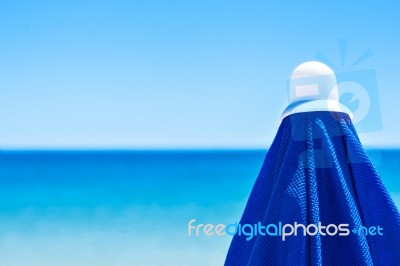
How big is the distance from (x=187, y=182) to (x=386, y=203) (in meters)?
6.91

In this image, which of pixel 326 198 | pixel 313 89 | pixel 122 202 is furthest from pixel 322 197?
pixel 122 202

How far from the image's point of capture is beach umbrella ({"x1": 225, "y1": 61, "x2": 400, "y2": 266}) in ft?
2.64

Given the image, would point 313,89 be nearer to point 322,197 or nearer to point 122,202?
point 322,197

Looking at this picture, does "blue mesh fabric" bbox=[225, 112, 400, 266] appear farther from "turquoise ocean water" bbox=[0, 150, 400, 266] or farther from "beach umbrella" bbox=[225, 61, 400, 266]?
"turquoise ocean water" bbox=[0, 150, 400, 266]

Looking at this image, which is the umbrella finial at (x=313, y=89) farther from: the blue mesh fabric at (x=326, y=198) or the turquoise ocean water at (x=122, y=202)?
the turquoise ocean water at (x=122, y=202)

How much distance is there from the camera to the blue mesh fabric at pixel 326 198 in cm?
81

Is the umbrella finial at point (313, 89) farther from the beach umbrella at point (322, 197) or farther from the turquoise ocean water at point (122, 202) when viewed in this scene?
the turquoise ocean water at point (122, 202)

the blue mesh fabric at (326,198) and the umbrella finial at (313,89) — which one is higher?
the umbrella finial at (313,89)

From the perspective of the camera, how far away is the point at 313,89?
811 mm

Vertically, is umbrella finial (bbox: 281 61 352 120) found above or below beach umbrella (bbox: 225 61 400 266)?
above

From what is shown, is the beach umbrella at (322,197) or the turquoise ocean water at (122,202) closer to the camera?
the beach umbrella at (322,197)

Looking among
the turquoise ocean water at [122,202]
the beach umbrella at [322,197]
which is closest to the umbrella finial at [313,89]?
the beach umbrella at [322,197]

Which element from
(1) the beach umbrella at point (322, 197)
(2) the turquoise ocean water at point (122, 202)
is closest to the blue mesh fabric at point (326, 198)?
(1) the beach umbrella at point (322, 197)

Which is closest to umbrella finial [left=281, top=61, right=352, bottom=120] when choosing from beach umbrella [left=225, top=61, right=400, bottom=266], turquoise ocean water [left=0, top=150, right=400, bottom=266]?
beach umbrella [left=225, top=61, right=400, bottom=266]
